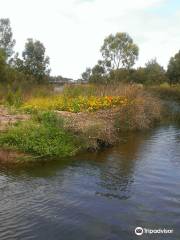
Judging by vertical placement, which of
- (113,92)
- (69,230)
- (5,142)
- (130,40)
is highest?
(130,40)

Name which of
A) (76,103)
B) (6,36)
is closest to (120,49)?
(6,36)

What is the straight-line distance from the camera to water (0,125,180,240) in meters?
8.07

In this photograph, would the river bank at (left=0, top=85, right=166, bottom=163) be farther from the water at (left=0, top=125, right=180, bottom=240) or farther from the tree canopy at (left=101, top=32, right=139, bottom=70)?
the tree canopy at (left=101, top=32, right=139, bottom=70)

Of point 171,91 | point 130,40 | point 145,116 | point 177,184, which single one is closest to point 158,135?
point 145,116

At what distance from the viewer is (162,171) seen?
1241 centimetres

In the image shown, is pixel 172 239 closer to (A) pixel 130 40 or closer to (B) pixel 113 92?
(B) pixel 113 92

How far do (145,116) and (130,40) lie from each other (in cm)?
4261

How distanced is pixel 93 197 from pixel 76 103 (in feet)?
31.1

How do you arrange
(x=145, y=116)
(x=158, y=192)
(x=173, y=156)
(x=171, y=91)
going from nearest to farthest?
(x=158, y=192)
(x=173, y=156)
(x=145, y=116)
(x=171, y=91)

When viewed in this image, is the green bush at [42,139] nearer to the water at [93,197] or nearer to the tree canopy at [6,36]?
the water at [93,197]

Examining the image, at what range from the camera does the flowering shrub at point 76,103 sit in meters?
18.5

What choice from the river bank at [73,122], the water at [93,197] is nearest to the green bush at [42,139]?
the river bank at [73,122]

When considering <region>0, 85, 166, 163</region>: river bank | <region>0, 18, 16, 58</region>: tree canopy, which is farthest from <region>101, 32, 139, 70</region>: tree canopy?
<region>0, 85, 166, 163</region>: river bank

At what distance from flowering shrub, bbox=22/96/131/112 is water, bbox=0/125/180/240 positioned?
455 cm
